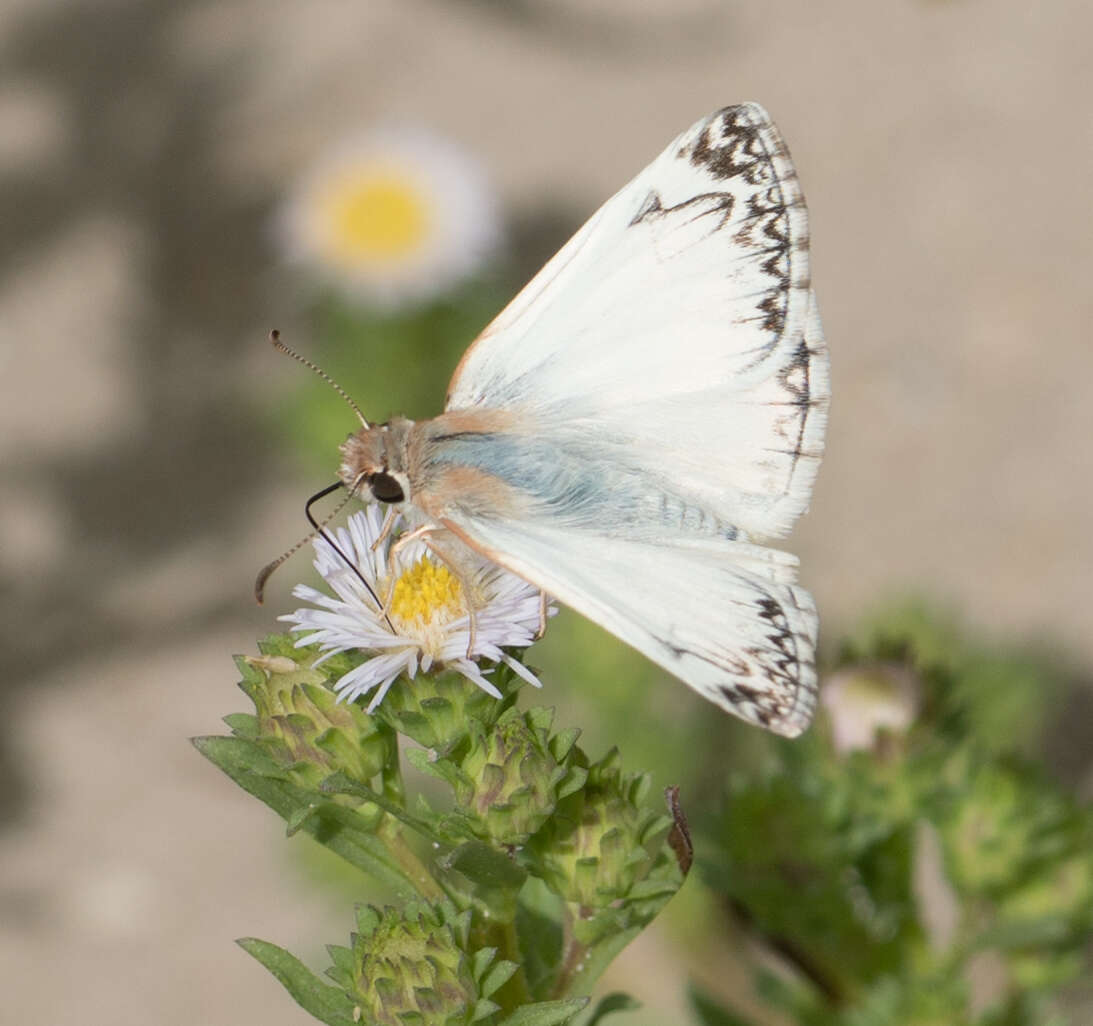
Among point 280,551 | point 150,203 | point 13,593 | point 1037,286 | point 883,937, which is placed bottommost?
point 883,937

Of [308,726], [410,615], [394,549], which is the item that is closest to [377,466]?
[394,549]

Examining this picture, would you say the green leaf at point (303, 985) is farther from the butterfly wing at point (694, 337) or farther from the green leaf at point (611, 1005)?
the butterfly wing at point (694, 337)

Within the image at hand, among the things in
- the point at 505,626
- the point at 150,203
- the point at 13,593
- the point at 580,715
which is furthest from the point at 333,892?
the point at 150,203

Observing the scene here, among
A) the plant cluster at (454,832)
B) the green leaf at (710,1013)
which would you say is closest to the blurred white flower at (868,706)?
the green leaf at (710,1013)

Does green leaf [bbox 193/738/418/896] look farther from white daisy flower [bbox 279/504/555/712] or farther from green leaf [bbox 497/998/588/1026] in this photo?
green leaf [bbox 497/998/588/1026]

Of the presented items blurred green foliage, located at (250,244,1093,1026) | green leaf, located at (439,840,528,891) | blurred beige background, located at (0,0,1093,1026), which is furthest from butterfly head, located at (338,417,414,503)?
blurred beige background, located at (0,0,1093,1026)

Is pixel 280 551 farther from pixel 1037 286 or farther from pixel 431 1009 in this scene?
pixel 431 1009

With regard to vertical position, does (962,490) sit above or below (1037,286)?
below
